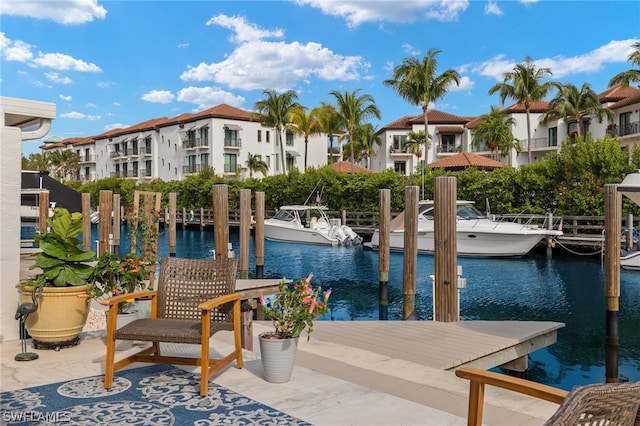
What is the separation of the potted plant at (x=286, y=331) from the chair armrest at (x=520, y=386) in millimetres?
1979

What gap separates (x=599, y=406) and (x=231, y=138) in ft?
180

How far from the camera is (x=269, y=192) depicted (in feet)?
127

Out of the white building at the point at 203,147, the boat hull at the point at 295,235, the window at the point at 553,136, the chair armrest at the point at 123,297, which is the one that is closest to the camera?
the chair armrest at the point at 123,297

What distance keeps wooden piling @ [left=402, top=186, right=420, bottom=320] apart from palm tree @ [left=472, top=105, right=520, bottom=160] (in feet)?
140

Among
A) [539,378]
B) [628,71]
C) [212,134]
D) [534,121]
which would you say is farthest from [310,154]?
[539,378]

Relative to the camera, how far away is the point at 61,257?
572 centimetres

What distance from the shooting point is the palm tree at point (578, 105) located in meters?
44.0

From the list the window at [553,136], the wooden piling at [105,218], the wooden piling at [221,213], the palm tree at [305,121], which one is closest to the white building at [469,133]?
the window at [553,136]

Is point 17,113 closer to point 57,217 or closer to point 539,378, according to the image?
point 57,217

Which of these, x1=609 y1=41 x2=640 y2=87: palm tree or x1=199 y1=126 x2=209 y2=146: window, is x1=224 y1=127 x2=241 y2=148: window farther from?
x1=609 y1=41 x2=640 y2=87: palm tree

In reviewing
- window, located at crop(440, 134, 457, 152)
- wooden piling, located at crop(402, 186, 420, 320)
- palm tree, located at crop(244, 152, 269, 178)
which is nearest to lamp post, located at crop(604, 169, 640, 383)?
wooden piling, located at crop(402, 186, 420, 320)

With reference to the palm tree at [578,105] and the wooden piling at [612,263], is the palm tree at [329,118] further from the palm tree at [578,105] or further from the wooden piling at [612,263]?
the wooden piling at [612,263]

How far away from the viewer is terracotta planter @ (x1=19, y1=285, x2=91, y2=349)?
217 inches

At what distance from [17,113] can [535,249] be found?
869 inches
